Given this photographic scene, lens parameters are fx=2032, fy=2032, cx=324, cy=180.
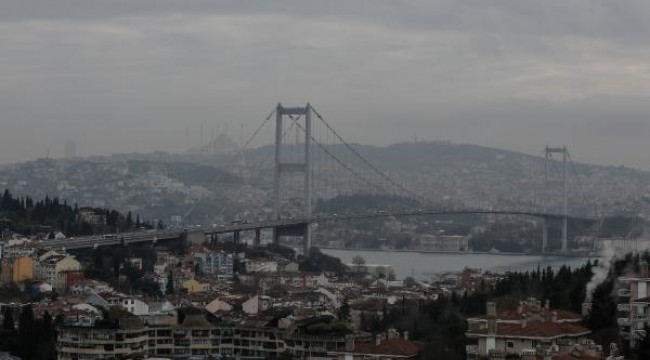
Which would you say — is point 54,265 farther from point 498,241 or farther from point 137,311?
point 498,241

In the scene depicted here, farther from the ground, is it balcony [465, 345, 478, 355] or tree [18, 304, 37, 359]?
balcony [465, 345, 478, 355]

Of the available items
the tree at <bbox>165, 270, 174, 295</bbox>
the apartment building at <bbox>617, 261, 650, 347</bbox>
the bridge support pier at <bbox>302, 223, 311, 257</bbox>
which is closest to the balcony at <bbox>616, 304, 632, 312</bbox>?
the apartment building at <bbox>617, 261, 650, 347</bbox>

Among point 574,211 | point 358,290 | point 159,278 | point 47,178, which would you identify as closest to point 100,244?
point 159,278

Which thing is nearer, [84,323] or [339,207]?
[84,323]

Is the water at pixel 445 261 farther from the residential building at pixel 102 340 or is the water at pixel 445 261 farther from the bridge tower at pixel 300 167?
the residential building at pixel 102 340

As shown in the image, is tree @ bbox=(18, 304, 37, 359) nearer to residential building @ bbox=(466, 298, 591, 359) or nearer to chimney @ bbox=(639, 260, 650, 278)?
residential building @ bbox=(466, 298, 591, 359)

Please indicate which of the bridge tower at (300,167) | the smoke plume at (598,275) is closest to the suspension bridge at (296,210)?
the bridge tower at (300,167)
